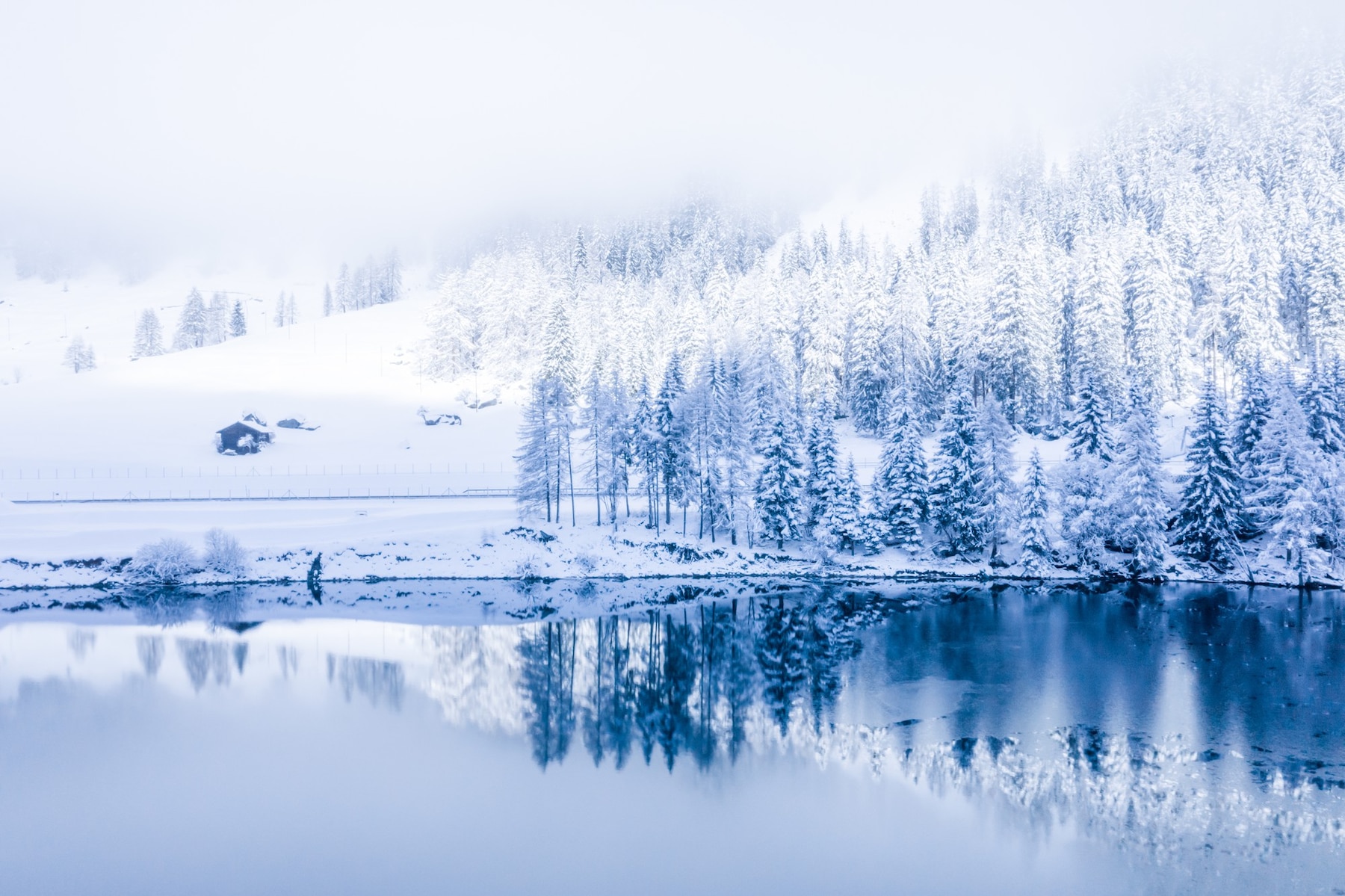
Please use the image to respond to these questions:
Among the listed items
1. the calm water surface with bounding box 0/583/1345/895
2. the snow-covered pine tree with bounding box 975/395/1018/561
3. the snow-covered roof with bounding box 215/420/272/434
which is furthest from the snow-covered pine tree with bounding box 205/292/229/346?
the snow-covered pine tree with bounding box 975/395/1018/561

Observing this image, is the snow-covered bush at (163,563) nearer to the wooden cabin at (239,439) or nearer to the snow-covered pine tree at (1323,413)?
the wooden cabin at (239,439)

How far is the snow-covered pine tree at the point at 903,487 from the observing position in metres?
54.0

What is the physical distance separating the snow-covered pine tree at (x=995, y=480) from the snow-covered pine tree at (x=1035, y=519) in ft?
2.71

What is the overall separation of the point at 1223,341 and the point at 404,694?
249 feet

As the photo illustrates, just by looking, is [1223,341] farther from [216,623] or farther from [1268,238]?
[216,623]

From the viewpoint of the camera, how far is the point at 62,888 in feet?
59.1

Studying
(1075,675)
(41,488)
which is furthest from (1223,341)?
(41,488)

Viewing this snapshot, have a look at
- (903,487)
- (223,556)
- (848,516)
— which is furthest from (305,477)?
(903,487)

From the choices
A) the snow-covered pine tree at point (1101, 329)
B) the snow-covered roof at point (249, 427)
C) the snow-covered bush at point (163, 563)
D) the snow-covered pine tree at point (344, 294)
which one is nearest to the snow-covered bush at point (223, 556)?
the snow-covered bush at point (163, 563)

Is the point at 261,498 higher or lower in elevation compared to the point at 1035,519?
higher

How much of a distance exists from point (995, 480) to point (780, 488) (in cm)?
1347

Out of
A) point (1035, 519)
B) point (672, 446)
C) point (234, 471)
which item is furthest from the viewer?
point (234, 471)

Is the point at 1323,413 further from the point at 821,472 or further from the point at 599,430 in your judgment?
the point at 599,430

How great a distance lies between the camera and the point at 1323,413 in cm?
Result: 5112
